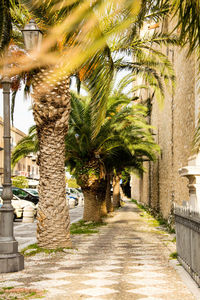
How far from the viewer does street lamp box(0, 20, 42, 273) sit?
7.91m

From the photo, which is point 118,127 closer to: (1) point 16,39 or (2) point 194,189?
(1) point 16,39

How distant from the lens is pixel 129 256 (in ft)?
32.5

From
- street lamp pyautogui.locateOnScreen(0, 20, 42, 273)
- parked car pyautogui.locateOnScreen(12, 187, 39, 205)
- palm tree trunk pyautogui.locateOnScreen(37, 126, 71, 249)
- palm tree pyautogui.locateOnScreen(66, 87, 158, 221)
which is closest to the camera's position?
street lamp pyautogui.locateOnScreen(0, 20, 42, 273)

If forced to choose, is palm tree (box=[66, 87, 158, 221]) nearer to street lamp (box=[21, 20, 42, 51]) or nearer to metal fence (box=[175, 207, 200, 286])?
street lamp (box=[21, 20, 42, 51])

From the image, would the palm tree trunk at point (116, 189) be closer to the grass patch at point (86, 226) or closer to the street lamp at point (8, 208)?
the grass patch at point (86, 226)

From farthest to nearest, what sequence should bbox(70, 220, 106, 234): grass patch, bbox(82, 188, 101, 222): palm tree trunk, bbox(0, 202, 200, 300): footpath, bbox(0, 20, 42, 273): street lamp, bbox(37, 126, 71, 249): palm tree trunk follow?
bbox(82, 188, 101, 222): palm tree trunk, bbox(70, 220, 106, 234): grass patch, bbox(37, 126, 71, 249): palm tree trunk, bbox(0, 20, 42, 273): street lamp, bbox(0, 202, 200, 300): footpath

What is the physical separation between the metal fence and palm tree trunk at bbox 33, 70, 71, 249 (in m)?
3.19

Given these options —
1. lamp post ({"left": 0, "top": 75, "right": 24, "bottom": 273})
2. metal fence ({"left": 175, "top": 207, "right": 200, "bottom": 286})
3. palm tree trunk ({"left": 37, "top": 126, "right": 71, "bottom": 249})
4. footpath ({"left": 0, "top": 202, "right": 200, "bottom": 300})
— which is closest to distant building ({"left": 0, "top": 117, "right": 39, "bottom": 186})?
palm tree trunk ({"left": 37, "top": 126, "right": 71, "bottom": 249})

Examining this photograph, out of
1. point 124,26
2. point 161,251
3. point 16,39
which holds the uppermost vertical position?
point 16,39

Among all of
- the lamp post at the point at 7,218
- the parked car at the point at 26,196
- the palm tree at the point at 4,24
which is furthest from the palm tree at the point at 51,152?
the parked car at the point at 26,196

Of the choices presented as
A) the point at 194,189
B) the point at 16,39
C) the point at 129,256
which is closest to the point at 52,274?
the point at 129,256

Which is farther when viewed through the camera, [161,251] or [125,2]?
[161,251]

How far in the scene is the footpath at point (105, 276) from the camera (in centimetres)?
616

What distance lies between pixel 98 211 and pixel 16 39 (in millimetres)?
9813
